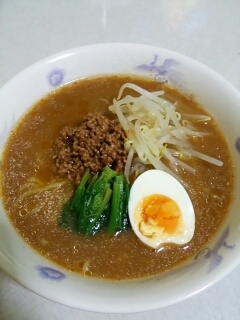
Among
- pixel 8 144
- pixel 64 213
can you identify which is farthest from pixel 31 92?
pixel 64 213

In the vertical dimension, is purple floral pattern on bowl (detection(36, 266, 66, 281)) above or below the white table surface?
below

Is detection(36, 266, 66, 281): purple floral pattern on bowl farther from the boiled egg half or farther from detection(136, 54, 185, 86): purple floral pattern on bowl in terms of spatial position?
detection(136, 54, 185, 86): purple floral pattern on bowl

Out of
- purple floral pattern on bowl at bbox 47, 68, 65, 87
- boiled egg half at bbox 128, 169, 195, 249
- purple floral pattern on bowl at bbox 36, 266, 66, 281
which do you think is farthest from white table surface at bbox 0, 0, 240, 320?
purple floral pattern on bowl at bbox 36, 266, 66, 281

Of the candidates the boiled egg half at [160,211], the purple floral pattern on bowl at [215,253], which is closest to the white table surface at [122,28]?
the boiled egg half at [160,211]

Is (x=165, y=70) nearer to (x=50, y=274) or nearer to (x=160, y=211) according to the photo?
(x=160, y=211)

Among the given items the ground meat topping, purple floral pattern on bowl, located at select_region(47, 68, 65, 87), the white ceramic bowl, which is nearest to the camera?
the white ceramic bowl

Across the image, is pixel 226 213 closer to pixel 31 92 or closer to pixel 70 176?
pixel 70 176
